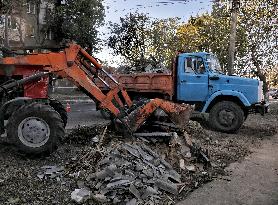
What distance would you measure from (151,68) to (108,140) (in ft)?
30.1

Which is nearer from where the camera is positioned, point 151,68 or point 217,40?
point 151,68

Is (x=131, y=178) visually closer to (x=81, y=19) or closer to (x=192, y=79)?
(x=192, y=79)

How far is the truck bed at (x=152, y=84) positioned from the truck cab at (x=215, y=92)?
0.32 meters

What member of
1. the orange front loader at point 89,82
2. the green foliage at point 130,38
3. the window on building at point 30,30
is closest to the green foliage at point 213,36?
the green foliage at point 130,38

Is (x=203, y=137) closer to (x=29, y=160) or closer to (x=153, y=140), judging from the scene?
(x=153, y=140)

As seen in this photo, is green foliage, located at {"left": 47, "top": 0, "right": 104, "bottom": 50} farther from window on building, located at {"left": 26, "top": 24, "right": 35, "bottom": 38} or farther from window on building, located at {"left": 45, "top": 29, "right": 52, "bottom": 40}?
window on building, located at {"left": 26, "top": 24, "right": 35, "bottom": 38}

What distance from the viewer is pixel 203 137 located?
417 inches

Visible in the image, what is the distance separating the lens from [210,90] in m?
13.1

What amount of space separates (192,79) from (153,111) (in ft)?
15.4

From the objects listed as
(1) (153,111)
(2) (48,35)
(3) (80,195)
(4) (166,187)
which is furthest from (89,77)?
(2) (48,35)

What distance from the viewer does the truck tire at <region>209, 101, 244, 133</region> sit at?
12.9 metres

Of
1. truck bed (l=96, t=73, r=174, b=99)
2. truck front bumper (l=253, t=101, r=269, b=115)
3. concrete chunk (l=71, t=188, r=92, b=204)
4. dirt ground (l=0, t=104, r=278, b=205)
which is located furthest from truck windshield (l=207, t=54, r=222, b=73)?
concrete chunk (l=71, t=188, r=92, b=204)

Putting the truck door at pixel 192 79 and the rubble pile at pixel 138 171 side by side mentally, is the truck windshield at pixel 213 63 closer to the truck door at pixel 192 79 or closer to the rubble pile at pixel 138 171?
the truck door at pixel 192 79

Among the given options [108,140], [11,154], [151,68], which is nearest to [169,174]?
[108,140]
